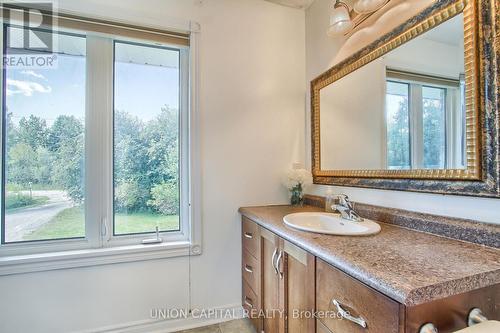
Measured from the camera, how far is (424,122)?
111cm

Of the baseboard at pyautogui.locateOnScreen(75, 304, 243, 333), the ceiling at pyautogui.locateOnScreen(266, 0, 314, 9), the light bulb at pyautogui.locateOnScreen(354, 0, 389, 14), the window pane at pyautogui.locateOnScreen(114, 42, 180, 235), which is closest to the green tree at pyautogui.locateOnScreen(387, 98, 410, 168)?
the light bulb at pyautogui.locateOnScreen(354, 0, 389, 14)

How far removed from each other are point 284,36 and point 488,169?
5.50 ft

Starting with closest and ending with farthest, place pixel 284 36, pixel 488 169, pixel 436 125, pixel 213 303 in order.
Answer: pixel 488 169
pixel 436 125
pixel 213 303
pixel 284 36

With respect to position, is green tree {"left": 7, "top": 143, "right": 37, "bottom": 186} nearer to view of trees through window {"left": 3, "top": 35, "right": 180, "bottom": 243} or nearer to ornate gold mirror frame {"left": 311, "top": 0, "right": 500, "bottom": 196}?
view of trees through window {"left": 3, "top": 35, "right": 180, "bottom": 243}

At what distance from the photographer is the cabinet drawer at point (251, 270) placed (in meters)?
1.54

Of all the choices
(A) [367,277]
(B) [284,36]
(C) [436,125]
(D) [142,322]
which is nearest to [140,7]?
(B) [284,36]

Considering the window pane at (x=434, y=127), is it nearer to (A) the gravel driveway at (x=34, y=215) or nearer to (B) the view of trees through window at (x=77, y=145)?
(B) the view of trees through window at (x=77, y=145)

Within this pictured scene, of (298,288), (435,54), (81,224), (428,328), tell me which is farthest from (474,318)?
(81,224)

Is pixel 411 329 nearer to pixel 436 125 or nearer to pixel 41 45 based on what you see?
pixel 436 125

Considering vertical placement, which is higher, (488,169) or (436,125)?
(436,125)

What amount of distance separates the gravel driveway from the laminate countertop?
1.48m

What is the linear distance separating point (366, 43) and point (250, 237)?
1.39 m

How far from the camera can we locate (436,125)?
1.05m

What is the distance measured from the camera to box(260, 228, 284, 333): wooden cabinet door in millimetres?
1284
